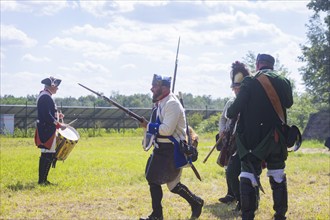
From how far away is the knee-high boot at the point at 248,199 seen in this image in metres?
5.74

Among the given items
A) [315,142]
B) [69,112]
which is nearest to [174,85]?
[315,142]

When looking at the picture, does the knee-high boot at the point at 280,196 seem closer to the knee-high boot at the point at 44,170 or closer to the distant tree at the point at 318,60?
the knee-high boot at the point at 44,170

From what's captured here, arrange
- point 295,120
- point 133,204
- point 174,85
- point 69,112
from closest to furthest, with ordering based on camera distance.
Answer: point 174,85 < point 133,204 < point 295,120 < point 69,112

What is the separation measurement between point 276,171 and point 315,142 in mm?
18571

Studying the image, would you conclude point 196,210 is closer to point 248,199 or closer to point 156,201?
point 156,201

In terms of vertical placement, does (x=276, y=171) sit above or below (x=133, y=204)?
above

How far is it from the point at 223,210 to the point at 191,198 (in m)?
0.87

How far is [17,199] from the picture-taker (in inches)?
321


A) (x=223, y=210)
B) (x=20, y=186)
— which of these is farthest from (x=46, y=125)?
(x=223, y=210)

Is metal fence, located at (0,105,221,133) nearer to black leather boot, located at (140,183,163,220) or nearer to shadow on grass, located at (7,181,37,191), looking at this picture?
shadow on grass, located at (7,181,37,191)

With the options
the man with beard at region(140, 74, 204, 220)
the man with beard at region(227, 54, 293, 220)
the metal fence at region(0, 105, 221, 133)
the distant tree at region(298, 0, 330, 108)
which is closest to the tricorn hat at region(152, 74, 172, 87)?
the man with beard at region(140, 74, 204, 220)

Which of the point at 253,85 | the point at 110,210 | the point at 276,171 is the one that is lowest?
the point at 110,210

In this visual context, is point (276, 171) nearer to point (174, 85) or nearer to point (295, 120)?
point (174, 85)

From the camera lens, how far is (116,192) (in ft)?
29.2
